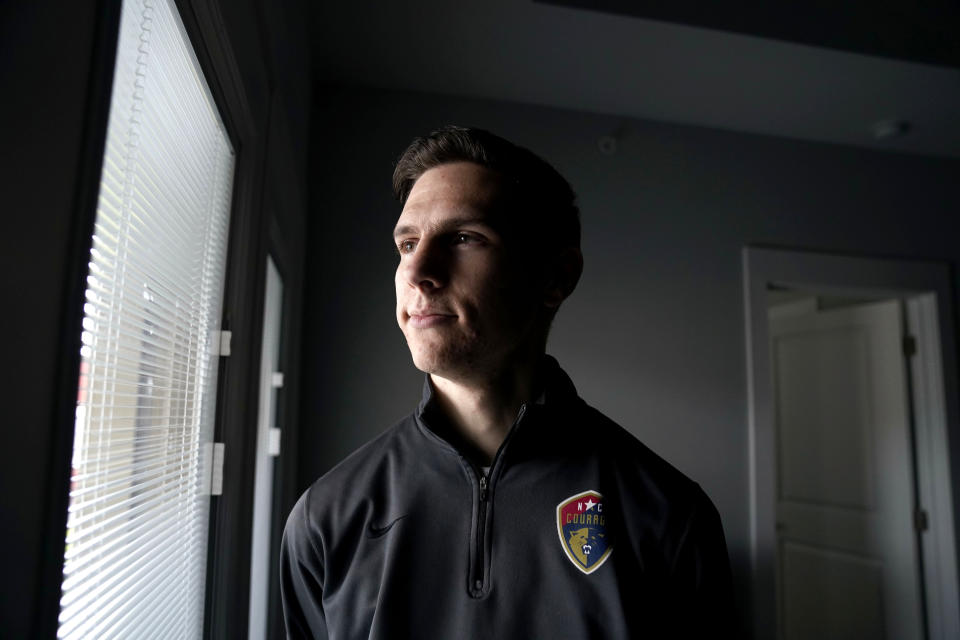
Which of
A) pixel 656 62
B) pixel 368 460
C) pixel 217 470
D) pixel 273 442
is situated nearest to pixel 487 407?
pixel 368 460

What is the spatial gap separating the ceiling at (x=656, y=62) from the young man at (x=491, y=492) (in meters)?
1.29

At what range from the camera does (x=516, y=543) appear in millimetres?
802

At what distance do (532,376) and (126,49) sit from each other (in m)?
0.63

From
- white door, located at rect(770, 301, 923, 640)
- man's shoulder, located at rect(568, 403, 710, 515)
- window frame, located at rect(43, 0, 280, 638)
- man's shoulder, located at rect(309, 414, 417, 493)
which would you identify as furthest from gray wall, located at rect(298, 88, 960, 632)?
man's shoulder, located at rect(568, 403, 710, 515)

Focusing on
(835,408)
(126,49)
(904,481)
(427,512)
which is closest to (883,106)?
(835,408)

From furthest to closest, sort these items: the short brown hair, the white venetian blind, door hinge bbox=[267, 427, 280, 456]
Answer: door hinge bbox=[267, 427, 280, 456], the short brown hair, the white venetian blind

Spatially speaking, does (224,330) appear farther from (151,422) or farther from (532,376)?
(532,376)

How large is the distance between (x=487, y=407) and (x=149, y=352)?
0.44 metres

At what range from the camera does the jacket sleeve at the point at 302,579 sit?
86 cm

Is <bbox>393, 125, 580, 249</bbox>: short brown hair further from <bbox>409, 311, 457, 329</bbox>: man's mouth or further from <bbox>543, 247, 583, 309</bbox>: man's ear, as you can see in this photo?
<bbox>409, 311, 457, 329</bbox>: man's mouth

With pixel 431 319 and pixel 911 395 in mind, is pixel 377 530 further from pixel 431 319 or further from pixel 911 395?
pixel 911 395

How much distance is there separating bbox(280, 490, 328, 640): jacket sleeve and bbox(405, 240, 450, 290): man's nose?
375 mm

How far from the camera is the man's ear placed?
3.05 feet

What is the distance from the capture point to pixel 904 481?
2725 mm
